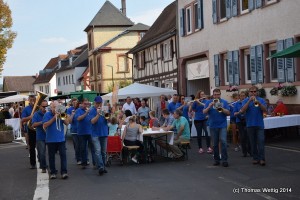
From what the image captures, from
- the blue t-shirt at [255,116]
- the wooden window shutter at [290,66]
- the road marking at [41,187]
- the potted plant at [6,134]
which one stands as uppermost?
the wooden window shutter at [290,66]

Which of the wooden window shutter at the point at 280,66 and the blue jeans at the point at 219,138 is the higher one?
the wooden window shutter at the point at 280,66

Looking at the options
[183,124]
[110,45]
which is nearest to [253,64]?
[183,124]

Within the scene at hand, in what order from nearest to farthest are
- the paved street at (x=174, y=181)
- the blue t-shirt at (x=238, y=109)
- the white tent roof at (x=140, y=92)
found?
the paved street at (x=174, y=181), the blue t-shirt at (x=238, y=109), the white tent roof at (x=140, y=92)

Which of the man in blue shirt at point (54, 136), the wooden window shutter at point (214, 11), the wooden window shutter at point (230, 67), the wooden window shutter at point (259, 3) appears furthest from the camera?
the wooden window shutter at point (214, 11)

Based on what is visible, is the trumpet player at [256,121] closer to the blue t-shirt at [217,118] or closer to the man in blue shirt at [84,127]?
the blue t-shirt at [217,118]

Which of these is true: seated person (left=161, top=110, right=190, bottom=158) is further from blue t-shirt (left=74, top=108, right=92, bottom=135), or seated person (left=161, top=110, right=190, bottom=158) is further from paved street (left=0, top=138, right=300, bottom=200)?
blue t-shirt (left=74, top=108, right=92, bottom=135)

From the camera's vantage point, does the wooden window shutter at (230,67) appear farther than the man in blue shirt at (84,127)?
Yes

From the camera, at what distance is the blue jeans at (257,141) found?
1284 centimetres

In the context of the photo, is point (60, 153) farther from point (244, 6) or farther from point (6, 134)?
point (6, 134)

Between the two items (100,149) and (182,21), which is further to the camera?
(182,21)

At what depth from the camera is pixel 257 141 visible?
13023 mm

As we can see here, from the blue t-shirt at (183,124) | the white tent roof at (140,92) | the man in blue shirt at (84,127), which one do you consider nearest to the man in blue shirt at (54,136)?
the man in blue shirt at (84,127)

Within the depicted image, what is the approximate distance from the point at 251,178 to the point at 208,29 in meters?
18.3

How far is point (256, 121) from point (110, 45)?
51.9 m
